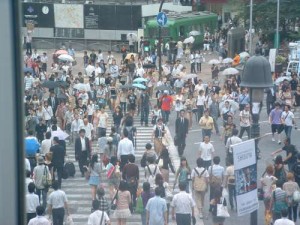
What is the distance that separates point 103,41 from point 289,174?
2711 centimetres

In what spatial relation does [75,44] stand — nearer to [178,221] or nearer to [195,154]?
[195,154]

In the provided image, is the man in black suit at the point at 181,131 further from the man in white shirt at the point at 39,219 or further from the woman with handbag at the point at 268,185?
the man in white shirt at the point at 39,219

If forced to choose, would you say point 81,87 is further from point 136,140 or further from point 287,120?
point 287,120

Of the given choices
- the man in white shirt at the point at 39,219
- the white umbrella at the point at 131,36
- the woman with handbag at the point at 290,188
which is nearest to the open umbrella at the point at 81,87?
the woman with handbag at the point at 290,188

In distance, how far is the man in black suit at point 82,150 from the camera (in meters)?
15.3

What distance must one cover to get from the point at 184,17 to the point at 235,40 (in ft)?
21.1

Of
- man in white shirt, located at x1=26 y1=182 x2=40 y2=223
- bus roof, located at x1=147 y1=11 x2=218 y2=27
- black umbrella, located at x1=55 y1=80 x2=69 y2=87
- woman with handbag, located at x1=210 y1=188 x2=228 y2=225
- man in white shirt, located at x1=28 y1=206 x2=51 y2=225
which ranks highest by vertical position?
bus roof, located at x1=147 y1=11 x2=218 y2=27

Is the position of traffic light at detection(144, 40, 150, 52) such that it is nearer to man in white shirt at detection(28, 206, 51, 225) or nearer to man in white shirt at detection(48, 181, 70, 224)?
man in white shirt at detection(48, 181, 70, 224)

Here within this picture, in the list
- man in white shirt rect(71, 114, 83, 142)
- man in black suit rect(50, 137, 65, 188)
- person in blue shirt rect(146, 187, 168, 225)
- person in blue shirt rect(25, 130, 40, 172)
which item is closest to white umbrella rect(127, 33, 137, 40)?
man in white shirt rect(71, 114, 83, 142)

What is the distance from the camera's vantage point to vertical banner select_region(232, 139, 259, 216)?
7949 mm

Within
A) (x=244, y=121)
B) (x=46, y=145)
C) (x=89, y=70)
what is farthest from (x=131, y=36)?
(x=46, y=145)

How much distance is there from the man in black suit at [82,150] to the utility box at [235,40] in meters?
17.9

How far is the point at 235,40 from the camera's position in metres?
33.0

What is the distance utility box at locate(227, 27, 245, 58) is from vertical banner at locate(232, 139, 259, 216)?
2457cm
